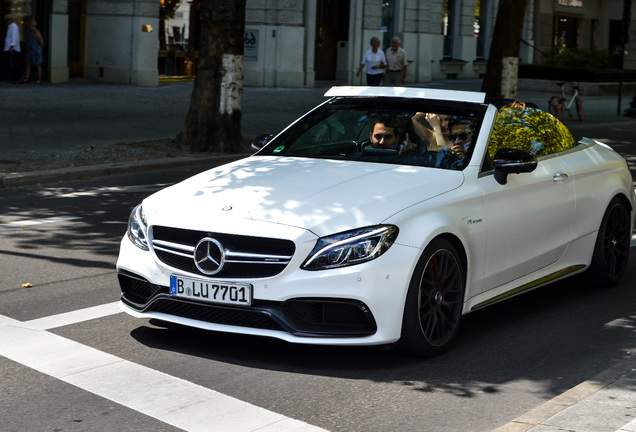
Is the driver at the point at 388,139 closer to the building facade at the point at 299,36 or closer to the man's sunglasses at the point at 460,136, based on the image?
the man's sunglasses at the point at 460,136

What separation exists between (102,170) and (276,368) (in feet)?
30.7

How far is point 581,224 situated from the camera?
7582 millimetres

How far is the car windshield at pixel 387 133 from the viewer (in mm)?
6727

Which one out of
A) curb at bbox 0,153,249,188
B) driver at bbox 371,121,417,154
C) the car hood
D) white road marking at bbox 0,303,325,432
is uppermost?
driver at bbox 371,121,417,154

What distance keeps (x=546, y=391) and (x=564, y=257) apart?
2.08 metres

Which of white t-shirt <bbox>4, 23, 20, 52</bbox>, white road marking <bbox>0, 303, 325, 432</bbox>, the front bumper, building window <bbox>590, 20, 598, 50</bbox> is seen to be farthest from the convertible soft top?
building window <bbox>590, 20, 598, 50</bbox>

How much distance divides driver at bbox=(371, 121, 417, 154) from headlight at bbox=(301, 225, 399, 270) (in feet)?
4.38

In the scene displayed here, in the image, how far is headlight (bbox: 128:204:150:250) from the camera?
19.8ft

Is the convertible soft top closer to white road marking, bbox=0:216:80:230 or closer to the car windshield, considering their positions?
the car windshield

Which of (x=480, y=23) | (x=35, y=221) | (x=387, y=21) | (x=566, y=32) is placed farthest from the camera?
(x=566, y=32)

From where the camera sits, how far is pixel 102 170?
14.6 m

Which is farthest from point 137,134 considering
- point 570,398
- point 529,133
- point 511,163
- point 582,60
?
point 582,60

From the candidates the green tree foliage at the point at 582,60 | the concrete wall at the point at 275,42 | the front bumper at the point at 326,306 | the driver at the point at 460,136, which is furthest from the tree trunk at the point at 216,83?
the green tree foliage at the point at 582,60

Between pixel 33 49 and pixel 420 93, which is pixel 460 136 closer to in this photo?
pixel 420 93
